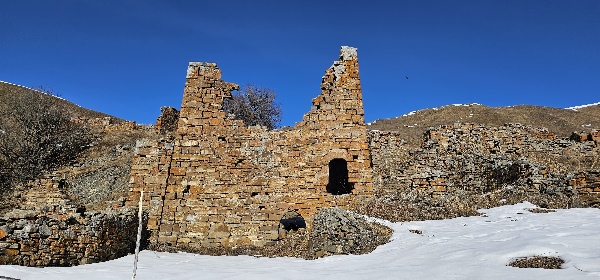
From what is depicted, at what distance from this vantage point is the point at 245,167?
13.5m

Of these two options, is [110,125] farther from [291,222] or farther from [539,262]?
[539,262]

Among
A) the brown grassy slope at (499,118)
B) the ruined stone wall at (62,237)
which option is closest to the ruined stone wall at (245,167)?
the ruined stone wall at (62,237)

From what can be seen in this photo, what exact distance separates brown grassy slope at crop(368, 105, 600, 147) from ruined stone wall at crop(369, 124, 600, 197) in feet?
65.4

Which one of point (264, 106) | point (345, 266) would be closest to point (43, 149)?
Answer: point (264, 106)

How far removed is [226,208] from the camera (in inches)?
516

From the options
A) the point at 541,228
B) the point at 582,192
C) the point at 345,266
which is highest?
the point at 582,192

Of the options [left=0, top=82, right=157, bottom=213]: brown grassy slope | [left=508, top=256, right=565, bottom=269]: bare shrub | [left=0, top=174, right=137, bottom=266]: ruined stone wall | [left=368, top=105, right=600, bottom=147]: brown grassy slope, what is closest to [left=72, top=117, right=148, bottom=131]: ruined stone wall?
[left=0, top=82, right=157, bottom=213]: brown grassy slope

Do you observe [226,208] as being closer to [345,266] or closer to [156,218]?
[156,218]

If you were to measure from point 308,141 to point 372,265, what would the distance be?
7.07 meters

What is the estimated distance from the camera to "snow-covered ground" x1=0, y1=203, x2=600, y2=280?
5.48 metres

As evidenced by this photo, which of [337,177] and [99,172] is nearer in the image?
[337,177]

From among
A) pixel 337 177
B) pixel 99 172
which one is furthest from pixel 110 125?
pixel 337 177

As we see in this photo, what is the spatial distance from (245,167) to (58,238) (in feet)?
19.6

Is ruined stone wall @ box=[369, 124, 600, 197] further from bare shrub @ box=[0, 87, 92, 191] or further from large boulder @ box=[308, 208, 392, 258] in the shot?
bare shrub @ box=[0, 87, 92, 191]
